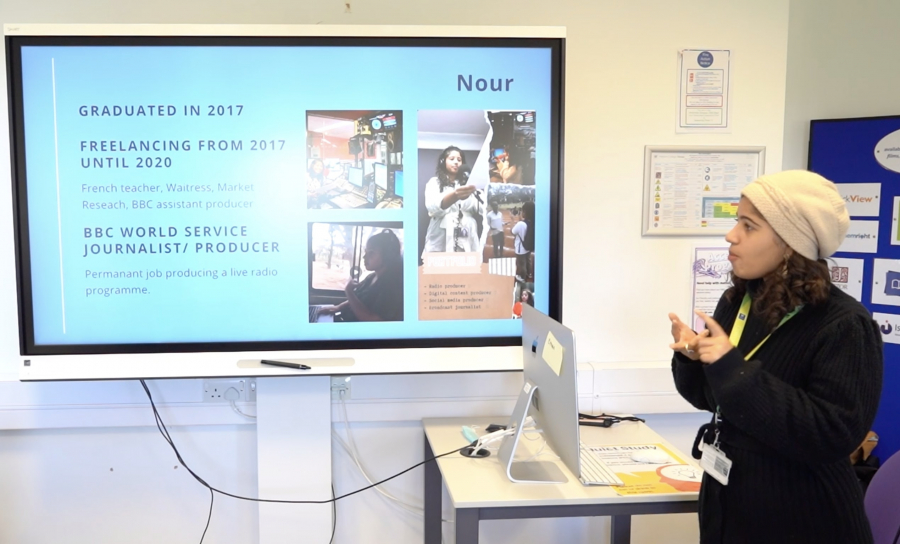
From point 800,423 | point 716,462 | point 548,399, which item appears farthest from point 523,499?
point 800,423

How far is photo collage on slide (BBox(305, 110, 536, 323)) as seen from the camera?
206 centimetres

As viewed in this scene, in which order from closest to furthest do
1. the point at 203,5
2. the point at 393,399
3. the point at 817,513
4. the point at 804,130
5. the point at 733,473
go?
1. the point at 817,513
2. the point at 733,473
3. the point at 203,5
4. the point at 393,399
5. the point at 804,130

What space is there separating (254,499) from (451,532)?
2.57 feet

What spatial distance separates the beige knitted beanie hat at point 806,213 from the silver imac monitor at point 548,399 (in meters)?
0.52

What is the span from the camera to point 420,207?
209cm

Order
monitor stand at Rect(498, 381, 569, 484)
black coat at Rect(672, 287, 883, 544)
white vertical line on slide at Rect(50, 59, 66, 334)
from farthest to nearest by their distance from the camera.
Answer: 1. white vertical line on slide at Rect(50, 59, 66, 334)
2. monitor stand at Rect(498, 381, 569, 484)
3. black coat at Rect(672, 287, 883, 544)

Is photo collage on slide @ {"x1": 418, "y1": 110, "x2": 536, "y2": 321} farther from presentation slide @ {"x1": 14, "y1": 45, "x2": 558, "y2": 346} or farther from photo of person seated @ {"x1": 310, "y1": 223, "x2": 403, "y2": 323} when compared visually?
photo of person seated @ {"x1": 310, "y1": 223, "x2": 403, "y2": 323}

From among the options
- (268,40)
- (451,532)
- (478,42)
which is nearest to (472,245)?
(478,42)

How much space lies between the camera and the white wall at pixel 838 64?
3.15 m

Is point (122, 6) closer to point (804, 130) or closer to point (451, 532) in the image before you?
point (451, 532)

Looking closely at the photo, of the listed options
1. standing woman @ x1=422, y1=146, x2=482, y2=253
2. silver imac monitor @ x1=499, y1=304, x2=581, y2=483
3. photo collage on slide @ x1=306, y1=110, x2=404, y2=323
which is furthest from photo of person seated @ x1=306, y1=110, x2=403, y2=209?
silver imac monitor @ x1=499, y1=304, x2=581, y2=483

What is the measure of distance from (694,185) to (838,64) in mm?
1604

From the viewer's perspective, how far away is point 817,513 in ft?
4.38

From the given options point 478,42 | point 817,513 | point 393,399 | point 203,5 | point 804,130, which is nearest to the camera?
point 817,513
